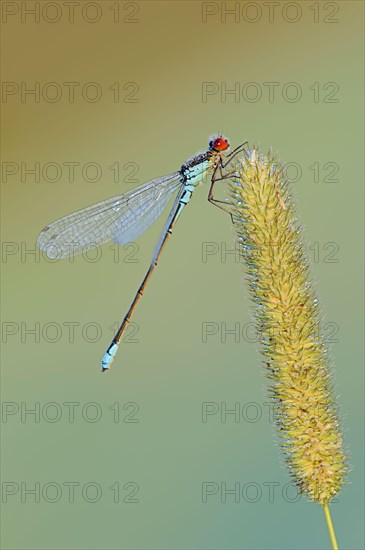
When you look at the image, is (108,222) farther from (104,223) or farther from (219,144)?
(219,144)

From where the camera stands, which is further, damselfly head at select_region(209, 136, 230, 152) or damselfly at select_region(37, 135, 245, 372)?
damselfly at select_region(37, 135, 245, 372)

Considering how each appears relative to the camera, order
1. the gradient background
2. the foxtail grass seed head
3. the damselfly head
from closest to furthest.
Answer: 1. the foxtail grass seed head
2. the damselfly head
3. the gradient background

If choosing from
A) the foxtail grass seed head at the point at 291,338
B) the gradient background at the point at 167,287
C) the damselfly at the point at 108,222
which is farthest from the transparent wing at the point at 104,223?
the foxtail grass seed head at the point at 291,338

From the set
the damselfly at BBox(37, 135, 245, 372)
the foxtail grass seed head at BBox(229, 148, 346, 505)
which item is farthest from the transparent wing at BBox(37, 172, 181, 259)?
the foxtail grass seed head at BBox(229, 148, 346, 505)

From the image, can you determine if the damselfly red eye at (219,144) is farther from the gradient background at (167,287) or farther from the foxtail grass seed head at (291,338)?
the foxtail grass seed head at (291,338)

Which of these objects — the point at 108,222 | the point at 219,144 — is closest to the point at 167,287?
the point at 108,222

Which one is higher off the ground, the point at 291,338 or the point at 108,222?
the point at 108,222

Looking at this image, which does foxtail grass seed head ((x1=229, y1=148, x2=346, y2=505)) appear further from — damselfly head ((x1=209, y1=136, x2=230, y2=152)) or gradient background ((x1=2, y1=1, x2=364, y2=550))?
damselfly head ((x1=209, y1=136, x2=230, y2=152))
